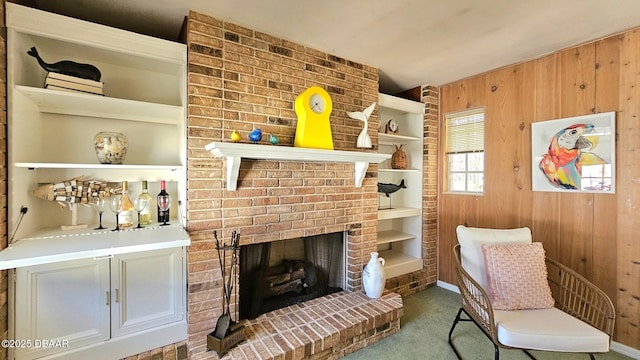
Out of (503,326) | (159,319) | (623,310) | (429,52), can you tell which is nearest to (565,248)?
(623,310)

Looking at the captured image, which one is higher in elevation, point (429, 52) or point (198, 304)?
point (429, 52)

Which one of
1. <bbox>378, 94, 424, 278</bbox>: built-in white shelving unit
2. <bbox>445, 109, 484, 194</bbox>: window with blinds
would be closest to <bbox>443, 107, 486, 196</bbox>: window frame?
<bbox>445, 109, 484, 194</bbox>: window with blinds

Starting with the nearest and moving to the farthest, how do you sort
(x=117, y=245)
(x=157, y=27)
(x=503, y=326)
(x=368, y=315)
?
(x=117, y=245) < (x=503, y=326) < (x=157, y=27) < (x=368, y=315)

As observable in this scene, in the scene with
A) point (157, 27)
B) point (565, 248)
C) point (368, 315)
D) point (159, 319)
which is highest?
point (157, 27)

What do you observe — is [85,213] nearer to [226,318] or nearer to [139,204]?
[139,204]

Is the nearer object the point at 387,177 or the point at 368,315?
the point at 368,315

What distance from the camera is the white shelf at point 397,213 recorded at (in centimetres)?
294

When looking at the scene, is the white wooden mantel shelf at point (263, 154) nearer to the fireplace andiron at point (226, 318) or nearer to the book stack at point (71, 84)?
the fireplace andiron at point (226, 318)

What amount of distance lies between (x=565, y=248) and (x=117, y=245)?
11.1 feet

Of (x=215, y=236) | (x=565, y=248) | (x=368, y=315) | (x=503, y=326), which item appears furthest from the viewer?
(x=565, y=248)

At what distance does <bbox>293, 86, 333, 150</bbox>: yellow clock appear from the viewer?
2078 mm

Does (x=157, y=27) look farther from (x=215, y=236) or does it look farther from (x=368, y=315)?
(x=368, y=315)

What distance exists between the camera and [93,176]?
6.30 ft

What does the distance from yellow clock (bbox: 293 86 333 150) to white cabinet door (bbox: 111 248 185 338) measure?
1182 mm
